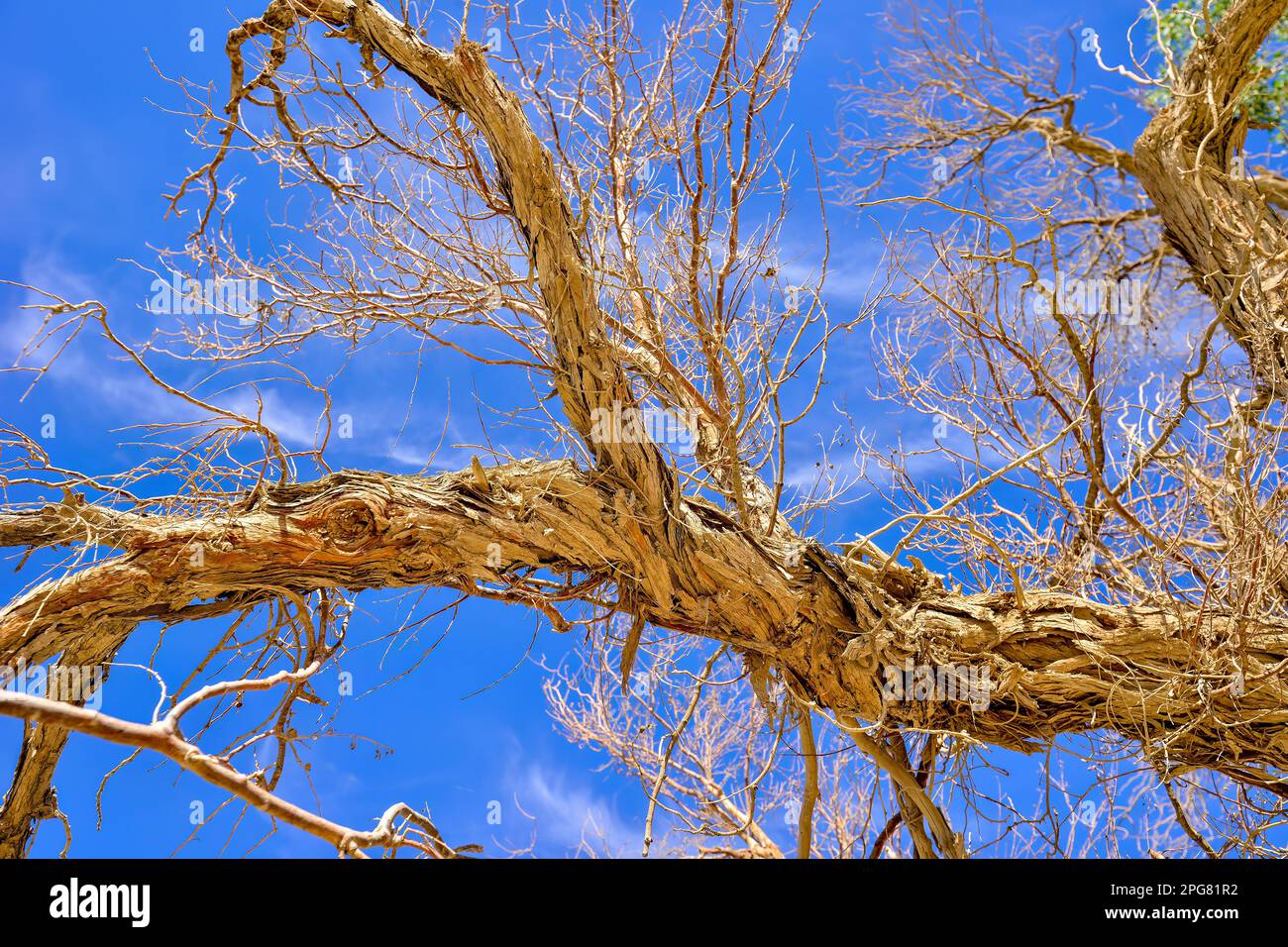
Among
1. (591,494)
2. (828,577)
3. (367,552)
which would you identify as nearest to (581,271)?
(591,494)

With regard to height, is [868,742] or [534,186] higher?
[534,186]

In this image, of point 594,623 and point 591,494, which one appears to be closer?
point 591,494

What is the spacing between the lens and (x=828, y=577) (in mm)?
3996

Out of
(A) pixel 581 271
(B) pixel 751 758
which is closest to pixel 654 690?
(B) pixel 751 758

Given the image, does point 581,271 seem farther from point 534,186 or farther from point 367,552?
point 367,552

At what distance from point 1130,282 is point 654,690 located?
15.0 ft

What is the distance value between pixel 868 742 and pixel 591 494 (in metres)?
1.65
